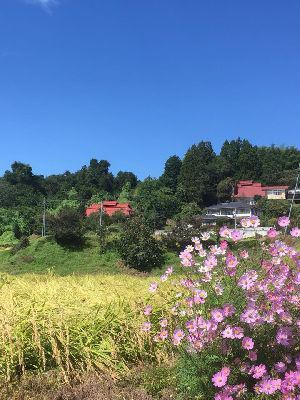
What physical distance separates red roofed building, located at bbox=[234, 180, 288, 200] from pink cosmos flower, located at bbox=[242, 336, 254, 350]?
52.5 m

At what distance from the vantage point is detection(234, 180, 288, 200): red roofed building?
54938 mm

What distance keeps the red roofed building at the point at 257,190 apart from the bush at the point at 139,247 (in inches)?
1323

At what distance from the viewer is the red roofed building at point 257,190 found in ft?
180

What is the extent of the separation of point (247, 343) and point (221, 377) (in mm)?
240

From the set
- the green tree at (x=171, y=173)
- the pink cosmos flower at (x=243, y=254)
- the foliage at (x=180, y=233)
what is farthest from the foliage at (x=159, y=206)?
the pink cosmos flower at (x=243, y=254)

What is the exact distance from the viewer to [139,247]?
21219 millimetres

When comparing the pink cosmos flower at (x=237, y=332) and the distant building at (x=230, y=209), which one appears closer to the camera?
the pink cosmos flower at (x=237, y=332)

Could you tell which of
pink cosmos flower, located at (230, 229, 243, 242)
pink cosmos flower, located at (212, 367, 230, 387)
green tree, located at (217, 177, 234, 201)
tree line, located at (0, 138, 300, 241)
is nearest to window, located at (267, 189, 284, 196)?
tree line, located at (0, 138, 300, 241)

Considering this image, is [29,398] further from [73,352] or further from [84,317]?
[84,317]

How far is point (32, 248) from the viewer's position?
23438mm

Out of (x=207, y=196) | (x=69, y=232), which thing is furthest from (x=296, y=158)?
(x=69, y=232)

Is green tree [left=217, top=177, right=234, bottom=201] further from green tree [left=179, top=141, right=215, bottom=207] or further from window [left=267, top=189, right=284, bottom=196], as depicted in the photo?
window [left=267, top=189, right=284, bottom=196]

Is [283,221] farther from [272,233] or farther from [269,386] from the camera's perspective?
[269,386]

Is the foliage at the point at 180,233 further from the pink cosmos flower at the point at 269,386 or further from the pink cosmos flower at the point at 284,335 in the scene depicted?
the pink cosmos flower at the point at 269,386
